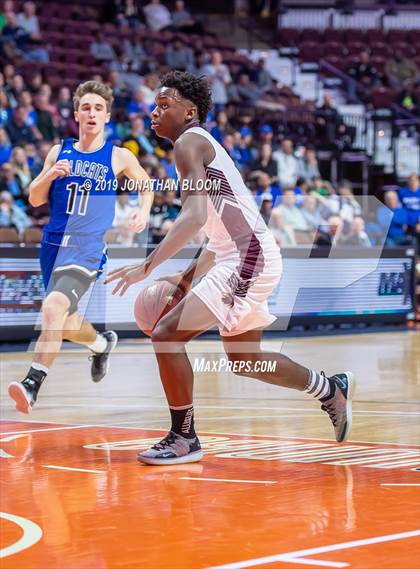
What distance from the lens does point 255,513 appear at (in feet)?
14.5

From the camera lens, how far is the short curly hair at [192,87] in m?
5.80

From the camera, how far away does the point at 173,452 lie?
565cm

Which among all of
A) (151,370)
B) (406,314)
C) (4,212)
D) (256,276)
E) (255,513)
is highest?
(256,276)

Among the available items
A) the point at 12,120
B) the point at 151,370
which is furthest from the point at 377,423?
the point at 12,120

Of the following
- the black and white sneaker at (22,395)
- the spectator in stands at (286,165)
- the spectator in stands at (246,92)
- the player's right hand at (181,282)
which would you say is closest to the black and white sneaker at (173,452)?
the player's right hand at (181,282)

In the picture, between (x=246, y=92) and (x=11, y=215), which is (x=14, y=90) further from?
(x=246, y=92)

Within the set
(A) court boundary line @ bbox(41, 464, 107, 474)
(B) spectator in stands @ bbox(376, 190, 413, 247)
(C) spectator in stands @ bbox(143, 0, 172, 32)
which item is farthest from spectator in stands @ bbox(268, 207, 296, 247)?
(A) court boundary line @ bbox(41, 464, 107, 474)

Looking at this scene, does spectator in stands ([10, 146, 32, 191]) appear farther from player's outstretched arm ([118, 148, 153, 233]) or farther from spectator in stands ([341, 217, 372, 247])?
player's outstretched arm ([118, 148, 153, 233])

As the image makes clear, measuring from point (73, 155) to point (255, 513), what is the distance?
12.5 feet

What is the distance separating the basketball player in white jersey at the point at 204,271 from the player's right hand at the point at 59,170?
150 cm

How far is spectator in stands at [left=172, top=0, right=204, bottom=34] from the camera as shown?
80.5 ft

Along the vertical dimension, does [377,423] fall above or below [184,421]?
below

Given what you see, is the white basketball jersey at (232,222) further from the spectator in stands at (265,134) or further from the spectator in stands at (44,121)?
the spectator in stands at (265,134)

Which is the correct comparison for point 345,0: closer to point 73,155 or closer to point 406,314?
point 406,314
